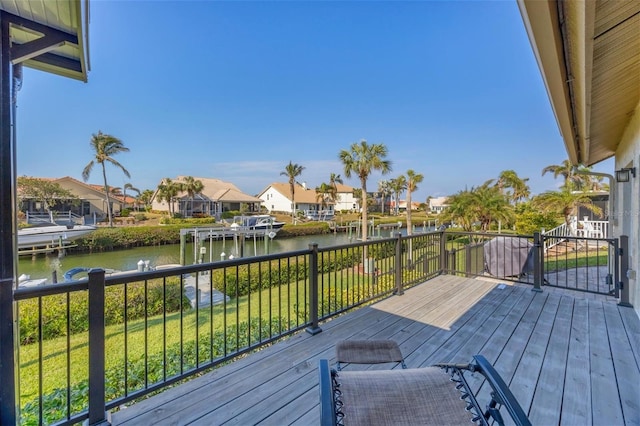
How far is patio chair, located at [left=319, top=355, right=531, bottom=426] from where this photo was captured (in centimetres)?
127

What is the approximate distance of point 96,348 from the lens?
5.63ft

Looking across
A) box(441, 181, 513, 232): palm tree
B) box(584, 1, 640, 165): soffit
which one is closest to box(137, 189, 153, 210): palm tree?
box(441, 181, 513, 232): palm tree

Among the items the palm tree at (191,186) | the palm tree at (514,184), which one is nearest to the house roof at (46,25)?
the palm tree at (514,184)

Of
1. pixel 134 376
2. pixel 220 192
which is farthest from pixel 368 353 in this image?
pixel 220 192

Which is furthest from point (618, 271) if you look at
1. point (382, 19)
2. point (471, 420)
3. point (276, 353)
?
point (382, 19)

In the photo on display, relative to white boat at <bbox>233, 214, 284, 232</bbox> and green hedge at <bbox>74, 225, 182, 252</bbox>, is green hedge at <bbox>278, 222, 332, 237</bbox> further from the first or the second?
green hedge at <bbox>74, 225, 182, 252</bbox>

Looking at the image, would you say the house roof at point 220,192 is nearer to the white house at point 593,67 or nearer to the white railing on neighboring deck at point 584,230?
the white railing on neighboring deck at point 584,230

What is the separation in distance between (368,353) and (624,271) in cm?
393

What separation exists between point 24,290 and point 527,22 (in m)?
2.73

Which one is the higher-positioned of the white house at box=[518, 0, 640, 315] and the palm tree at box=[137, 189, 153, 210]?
the palm tree at box=[137, 189, 153, 210]

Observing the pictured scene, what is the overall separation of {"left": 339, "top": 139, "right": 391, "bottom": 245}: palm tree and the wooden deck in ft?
47.8

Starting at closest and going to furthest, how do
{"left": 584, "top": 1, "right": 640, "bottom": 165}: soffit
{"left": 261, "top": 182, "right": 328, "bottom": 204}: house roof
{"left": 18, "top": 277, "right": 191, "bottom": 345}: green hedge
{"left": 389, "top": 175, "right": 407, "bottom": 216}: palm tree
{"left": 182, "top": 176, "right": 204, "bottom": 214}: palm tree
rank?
{"left": 584, "top": 1, "right": 640, "bottom": 165}: soffit, {"left": 18, "top": 277, "right": 191, "bottom": 345}: green hedge, {"left": 389, "top": 175, "right": 407, "bottom": 216}: palm tree, {"left": 182, "top": 176, "right": 204, "bottom": 214}: palm tree, {"left": 261, "top": 182, "right": 328, "bottom": 204}: house roof

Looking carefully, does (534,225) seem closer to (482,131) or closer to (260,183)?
(482,131)

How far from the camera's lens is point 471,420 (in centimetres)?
130
